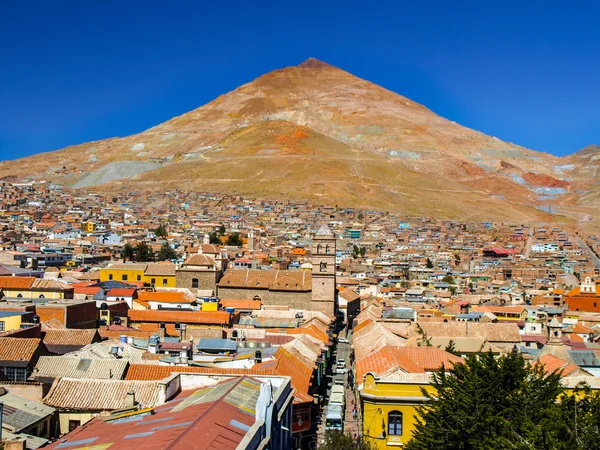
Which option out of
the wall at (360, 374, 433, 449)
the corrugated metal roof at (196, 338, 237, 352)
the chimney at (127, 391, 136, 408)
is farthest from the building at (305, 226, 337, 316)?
the chimney at (127, 391, 136, 408)

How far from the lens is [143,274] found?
51.3 metres

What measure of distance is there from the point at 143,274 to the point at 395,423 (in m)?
34.9

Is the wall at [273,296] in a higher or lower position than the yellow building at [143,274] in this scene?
lower

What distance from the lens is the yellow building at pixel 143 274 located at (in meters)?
50.9

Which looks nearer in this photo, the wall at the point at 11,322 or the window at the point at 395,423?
the window at the point at 395,423

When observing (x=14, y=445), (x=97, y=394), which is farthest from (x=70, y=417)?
(x=14, y=445)

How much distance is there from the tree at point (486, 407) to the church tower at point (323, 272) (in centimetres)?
2938

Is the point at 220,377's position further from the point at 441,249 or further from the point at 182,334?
the point at 441,249

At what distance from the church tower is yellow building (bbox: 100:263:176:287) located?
9.71 metres

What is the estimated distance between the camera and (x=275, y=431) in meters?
13.4

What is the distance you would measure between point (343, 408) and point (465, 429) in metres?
10.6

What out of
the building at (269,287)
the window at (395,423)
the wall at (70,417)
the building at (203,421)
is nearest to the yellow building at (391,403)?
the window at (395,423)

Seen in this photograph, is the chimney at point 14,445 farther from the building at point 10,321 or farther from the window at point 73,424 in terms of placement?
the building at point 10,321

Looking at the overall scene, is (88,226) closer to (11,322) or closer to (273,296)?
(273,296)
